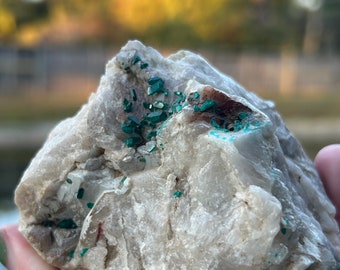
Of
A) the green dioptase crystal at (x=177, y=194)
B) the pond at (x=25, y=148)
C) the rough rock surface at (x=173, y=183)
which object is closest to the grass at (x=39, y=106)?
the pond at (x=25, y=148)

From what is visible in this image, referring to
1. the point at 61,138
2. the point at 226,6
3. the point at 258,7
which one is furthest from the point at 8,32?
the point at 61,138

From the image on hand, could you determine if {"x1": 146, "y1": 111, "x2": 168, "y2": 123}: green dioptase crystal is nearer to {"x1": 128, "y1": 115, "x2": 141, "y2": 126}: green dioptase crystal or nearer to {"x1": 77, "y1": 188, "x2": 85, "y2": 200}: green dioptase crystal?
{"x1": 128, "y1": 115, "x2": 141, "y2": 126}: green dioptase crystal

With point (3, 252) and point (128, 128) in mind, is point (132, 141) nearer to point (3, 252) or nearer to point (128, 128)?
point (128, 128)

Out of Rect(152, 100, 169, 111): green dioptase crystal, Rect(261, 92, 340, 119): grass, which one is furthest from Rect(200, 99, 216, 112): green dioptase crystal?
Rect(261, 92, 340, 119): grass

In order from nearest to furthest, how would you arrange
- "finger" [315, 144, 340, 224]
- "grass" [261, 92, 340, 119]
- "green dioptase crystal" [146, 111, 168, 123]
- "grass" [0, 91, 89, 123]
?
"green dioptase crystal" [146, 111, 168, 123] < "finger" [315, 144, 340, 224] < "grass" [0, 91, 89, 123] < "grass" [261, 92, 340, 119]

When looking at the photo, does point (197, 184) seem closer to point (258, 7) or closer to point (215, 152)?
point (215, 152)

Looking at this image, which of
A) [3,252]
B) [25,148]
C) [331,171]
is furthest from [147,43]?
[3,252]

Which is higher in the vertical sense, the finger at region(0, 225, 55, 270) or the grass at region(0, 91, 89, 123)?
the finger at region(0, 225, 55, 270)

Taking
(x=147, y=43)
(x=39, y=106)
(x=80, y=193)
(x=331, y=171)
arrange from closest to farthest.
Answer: (x=80, y=193) < (x=331, y=171) < (x=39, y=106) < (x=147, y=43)
